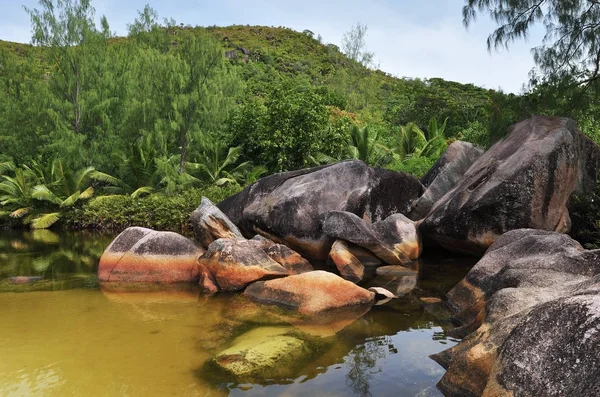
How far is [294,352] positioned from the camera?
617 centimetres

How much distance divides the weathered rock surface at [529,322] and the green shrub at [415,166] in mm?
10144

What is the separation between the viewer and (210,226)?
11328mm

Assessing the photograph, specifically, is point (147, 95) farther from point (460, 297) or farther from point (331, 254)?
point (460, 297)

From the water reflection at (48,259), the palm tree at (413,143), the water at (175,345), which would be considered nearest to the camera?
the water at (175,345)

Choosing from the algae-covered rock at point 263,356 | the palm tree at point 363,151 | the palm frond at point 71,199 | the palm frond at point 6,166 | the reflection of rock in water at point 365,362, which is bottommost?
the reflection of rock in water at point 365,362

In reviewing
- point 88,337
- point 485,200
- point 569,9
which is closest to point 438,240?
point 485,200

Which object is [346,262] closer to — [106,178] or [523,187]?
[523,187]

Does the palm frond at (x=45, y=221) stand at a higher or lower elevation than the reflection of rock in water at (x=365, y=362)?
higher

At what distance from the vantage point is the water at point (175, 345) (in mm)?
5426

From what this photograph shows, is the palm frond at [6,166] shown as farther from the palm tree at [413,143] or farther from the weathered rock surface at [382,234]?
the weathered rock surface at [382,234]

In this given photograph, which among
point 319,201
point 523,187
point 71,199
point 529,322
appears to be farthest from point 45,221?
point 529,322

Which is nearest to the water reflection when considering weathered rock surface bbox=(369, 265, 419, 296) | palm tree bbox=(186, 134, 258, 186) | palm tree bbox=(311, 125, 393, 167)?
palm tree bbox=(186, 134, 258, 186)

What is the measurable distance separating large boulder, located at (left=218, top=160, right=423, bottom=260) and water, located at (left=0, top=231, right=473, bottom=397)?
2782 millimetres

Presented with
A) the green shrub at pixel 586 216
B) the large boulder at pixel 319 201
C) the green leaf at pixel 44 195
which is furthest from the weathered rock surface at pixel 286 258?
the green leaf at pixel 44 195
